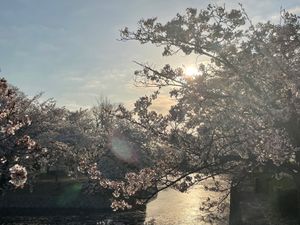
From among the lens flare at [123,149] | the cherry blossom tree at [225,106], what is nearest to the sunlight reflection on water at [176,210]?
the lens flare at [123,149]

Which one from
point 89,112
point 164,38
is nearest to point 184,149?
point 164,38

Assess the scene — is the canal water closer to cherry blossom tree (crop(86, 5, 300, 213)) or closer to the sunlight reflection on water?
the sunlight reflection on water

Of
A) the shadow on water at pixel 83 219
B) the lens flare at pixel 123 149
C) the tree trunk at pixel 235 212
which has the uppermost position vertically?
the lens flare at pixel 123 149

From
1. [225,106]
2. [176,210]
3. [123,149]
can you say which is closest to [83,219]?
[176,210]

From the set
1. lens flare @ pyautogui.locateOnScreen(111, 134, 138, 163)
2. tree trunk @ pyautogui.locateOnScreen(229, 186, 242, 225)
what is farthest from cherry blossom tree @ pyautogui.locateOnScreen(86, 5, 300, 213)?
lens flare @ pyautogui.locateOnScreen(111, 134, 138, 163)

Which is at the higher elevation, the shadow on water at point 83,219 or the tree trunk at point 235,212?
the tree trunk at point 235,212

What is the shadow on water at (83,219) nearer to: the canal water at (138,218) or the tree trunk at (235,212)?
the canal water at (138,218)

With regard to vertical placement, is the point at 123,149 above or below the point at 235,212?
above

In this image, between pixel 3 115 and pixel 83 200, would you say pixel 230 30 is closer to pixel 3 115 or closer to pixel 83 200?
pixel 3 115

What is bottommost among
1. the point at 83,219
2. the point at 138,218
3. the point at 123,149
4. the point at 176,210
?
the point at 83,219

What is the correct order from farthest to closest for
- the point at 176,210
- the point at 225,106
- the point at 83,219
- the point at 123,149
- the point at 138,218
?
the point at 123,149
the point at 176,210
the point at 138,218
the point at 83,219
the point at 225,106

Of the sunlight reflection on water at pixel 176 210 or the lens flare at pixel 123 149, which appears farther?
the lens flare at pixel 123 149

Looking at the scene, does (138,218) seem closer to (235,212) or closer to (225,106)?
(235,212)

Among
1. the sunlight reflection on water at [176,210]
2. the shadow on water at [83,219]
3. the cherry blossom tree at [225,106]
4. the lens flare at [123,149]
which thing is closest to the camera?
the cherry blossom tree at [225,106]
